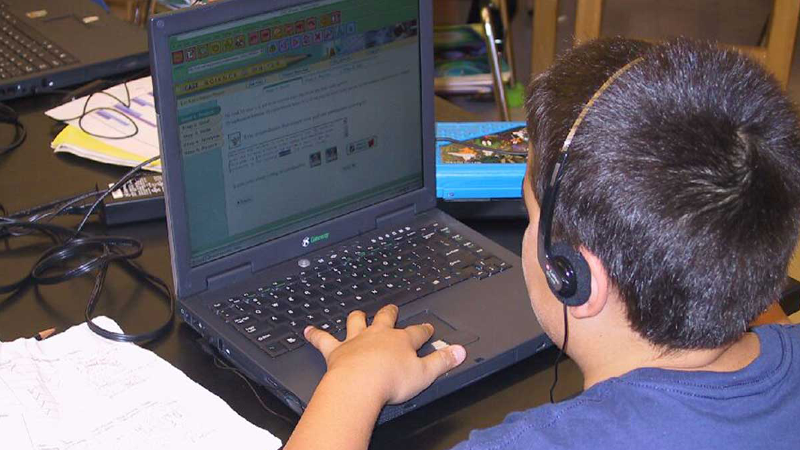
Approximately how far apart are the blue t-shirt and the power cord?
1.60ft

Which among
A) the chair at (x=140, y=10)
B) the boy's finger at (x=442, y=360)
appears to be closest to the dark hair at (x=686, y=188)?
the boy's finger at (x=442, y=360)

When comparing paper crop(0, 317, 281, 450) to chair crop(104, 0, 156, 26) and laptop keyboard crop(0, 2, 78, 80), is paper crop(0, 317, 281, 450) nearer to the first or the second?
laptop keyboard crop(0, 2, 78, 80)

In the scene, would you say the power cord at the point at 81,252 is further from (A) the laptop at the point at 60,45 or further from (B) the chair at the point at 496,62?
(B) the chair at the point at 496,62

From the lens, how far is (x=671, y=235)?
2.55 feet

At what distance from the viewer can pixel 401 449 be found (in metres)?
0.98

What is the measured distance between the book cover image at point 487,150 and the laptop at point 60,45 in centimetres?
67

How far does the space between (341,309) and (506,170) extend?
348 mm

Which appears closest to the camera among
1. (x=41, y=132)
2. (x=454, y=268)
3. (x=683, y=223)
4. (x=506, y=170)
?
(x=683, y=223)

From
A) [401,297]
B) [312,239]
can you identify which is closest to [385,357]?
[401,297]

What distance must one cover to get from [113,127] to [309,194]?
1.64 ft

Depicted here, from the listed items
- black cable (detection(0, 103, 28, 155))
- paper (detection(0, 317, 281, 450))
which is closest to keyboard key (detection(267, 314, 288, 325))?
paper (detection(0, 317, 281, 450))

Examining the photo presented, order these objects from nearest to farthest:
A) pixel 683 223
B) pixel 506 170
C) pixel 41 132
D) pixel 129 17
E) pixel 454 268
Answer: pixel 683 223 → pixel 454 268 → pixel 506 170 → pixel 41 132 → pixel 129 17

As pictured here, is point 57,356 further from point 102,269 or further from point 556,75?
point 556,75

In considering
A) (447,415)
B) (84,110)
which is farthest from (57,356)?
(84,110)
